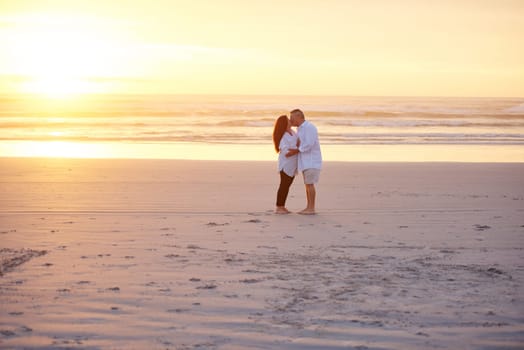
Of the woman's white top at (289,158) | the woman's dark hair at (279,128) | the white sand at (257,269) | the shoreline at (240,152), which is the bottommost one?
the white sand at (257,269)

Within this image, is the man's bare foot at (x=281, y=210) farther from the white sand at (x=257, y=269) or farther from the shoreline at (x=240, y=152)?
the shoreline at (x=240, y=152)

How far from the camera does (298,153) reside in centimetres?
945

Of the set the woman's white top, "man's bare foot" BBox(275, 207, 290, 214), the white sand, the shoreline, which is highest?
the woman's white top

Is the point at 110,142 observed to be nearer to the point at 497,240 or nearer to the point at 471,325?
the point at 497,240

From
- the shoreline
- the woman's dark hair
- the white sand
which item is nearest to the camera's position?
the white sand

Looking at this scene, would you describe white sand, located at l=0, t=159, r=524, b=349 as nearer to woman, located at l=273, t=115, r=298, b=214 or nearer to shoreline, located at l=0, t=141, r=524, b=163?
woman, located at l=273, t=115, r=298, b=214

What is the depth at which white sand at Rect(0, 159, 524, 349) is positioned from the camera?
170 inches

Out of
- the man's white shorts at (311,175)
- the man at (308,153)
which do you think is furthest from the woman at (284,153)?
the man's white shorts at (311,175)

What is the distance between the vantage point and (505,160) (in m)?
17.9

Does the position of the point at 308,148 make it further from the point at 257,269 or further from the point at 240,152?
the point at 240,152

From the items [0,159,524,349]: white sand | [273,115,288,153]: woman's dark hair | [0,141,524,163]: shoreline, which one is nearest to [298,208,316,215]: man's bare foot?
[0,159,524,349]: white sand

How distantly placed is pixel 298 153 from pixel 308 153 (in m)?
0.18

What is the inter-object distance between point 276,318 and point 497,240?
380cm

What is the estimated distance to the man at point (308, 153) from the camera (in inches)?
Answer: 362
